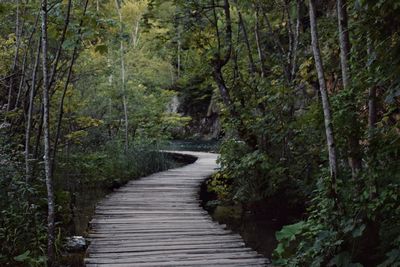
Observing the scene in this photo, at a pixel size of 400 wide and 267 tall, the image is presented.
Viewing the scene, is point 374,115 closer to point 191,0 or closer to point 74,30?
point 74,30

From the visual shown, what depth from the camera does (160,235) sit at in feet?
17.9

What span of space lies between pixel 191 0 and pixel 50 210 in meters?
5.08

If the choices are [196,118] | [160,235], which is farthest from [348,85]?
[196,118]

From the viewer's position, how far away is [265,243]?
6512 millimetres

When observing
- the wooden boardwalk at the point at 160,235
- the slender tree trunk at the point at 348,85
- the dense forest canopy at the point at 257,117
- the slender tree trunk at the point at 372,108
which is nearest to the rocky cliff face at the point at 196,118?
the dense forest canopy at the point at 257,117

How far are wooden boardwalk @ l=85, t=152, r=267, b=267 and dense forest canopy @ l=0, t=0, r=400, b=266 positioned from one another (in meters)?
0.49

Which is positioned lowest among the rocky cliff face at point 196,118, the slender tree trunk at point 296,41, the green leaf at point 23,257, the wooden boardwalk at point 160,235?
the wooden boardwalk at point 160,235

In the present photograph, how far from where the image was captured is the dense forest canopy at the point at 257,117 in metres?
3.23

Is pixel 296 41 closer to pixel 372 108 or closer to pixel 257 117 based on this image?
pixel 257 117

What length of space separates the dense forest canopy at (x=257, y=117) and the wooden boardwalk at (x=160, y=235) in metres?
0.49

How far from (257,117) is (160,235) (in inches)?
103

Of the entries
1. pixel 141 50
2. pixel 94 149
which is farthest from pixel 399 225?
pixel 141 50

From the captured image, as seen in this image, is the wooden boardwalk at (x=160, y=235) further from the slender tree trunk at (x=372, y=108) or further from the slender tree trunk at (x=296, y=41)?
the slender tree trunk at (x=296, y=41)

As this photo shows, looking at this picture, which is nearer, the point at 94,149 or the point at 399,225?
the point at 399,225
